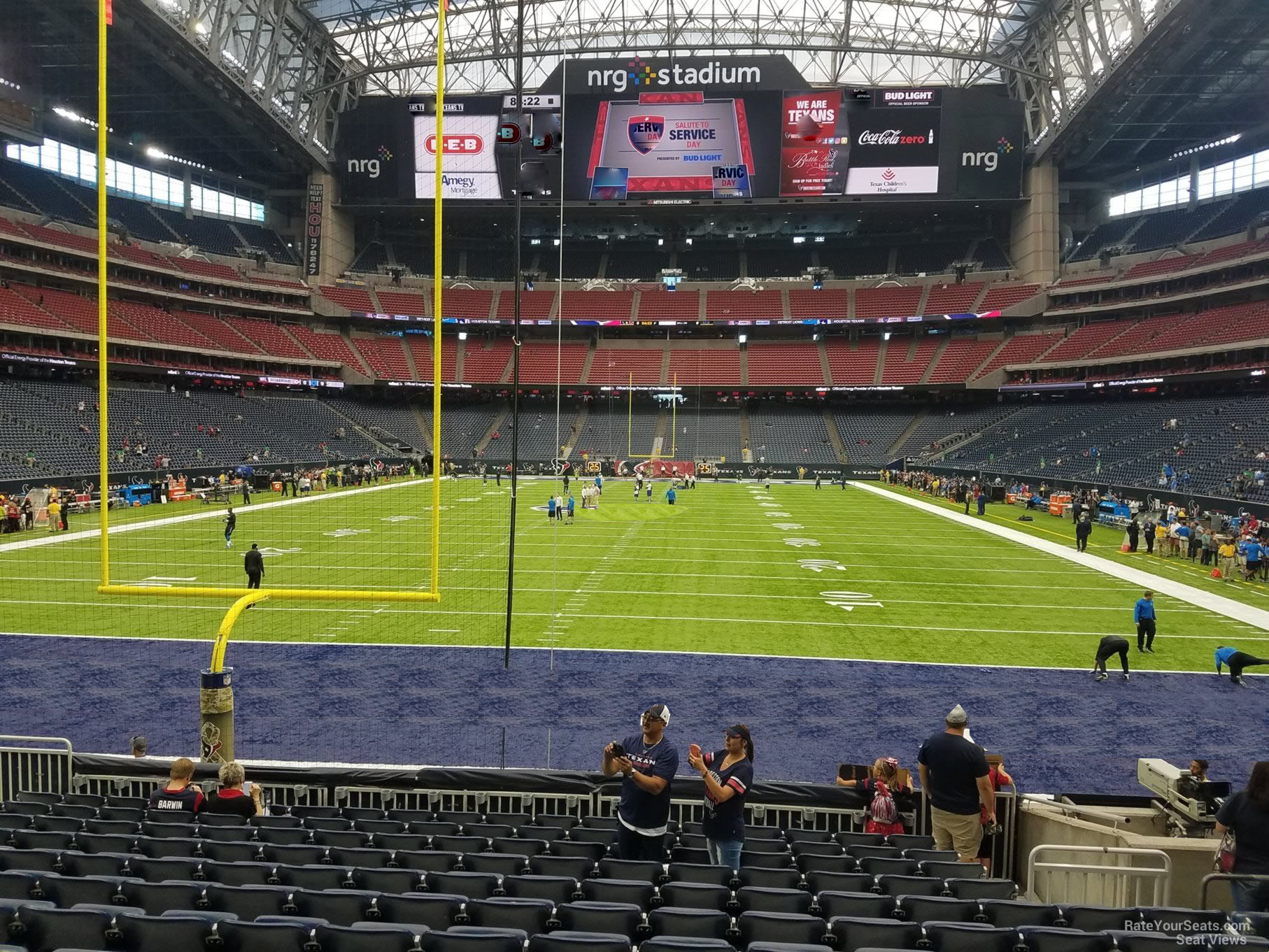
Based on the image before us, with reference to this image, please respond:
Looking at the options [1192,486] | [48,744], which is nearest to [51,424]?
Answer: [48,744]

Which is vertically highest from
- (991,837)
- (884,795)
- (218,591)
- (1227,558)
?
(218,591)

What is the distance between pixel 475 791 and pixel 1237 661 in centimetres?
1179

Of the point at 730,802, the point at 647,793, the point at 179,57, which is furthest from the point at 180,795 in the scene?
the point at 179,57

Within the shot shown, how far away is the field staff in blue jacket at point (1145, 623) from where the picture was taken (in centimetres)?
1301

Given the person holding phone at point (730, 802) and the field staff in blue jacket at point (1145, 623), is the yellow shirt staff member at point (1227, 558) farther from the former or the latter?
the person holding phone at point (730, 802)

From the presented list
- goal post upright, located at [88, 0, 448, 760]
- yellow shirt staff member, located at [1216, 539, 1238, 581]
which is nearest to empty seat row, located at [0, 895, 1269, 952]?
goal post upright, located at [88, 0, 448, 760]

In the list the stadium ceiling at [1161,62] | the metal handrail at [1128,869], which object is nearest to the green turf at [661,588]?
the metal handrail at [1128,869]

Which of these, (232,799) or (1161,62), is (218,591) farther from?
(1161,62)

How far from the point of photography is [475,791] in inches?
271

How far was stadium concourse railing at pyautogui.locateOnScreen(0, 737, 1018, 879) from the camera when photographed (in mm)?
6625

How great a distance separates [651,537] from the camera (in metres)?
25.9

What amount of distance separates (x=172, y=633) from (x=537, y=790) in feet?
35.3

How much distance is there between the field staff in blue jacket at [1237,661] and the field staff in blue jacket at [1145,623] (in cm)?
117

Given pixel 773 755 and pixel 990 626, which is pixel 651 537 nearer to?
pixel 990 626
